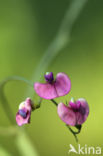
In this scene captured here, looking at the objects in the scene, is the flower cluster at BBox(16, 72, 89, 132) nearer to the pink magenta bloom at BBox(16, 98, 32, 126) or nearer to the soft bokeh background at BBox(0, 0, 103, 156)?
the pink magenta bloom at BBox(16, 98, 32, 126)

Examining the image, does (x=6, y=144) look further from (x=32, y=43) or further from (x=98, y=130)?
(x=32, y=43)

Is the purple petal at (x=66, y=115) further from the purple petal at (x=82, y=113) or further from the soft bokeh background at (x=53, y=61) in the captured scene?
the soft bokeh background at (x=53, y=61)

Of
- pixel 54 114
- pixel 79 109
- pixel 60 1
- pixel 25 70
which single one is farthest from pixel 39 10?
pixel 79 109

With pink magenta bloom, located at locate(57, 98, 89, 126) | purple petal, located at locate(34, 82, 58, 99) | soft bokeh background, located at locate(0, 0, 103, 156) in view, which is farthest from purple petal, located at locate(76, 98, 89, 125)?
soft bokeh background, located at locate(0, 0, 103, 156)

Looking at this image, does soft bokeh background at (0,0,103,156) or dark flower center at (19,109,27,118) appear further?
soft bokeh background at (0,0,103,156)

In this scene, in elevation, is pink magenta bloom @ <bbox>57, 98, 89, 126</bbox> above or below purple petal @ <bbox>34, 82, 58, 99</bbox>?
below

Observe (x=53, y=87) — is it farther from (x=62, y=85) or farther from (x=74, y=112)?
(x=74, y=112)
